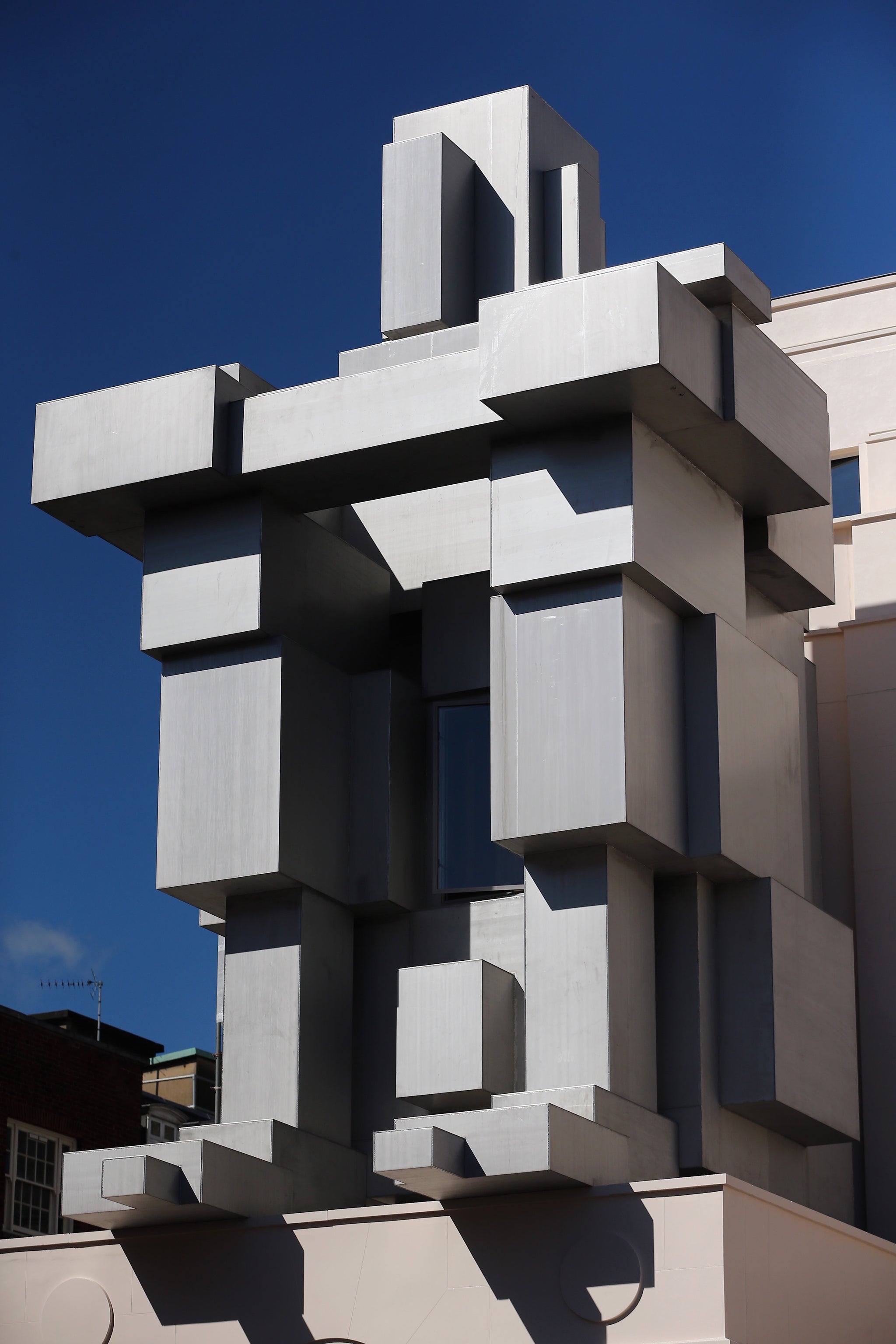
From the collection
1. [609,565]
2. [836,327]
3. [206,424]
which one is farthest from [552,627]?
[836,327]

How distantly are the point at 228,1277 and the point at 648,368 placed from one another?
954cm

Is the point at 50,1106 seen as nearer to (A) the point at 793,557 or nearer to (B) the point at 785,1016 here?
(A) the point at 793,557

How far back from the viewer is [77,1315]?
20141 millimetres

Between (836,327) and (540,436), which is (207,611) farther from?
(836,327)

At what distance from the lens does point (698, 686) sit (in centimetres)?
2056

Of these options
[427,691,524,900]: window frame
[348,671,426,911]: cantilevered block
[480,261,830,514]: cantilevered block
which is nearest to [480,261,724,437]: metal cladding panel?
[480,261,830,514]: cantilevered block

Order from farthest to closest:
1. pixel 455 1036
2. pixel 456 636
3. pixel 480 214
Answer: pixel 480 214, pixel 456 636, pixel 455 1036

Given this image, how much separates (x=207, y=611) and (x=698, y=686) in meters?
5.30

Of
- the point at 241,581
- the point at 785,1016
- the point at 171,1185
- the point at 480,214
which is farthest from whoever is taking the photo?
the point at 480,214

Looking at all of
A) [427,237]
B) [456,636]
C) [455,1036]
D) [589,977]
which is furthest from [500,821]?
[427,237]

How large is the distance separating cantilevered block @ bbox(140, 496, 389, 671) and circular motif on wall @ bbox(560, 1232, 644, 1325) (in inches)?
289

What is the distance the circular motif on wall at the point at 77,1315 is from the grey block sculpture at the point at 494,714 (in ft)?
3.79

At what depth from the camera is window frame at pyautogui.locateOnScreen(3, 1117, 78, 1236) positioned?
35562 millimetres

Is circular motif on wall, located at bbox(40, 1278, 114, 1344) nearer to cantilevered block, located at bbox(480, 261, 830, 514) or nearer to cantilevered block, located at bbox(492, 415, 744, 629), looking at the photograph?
cantilevered block, located at bbox(492, 415, 744, 629)
